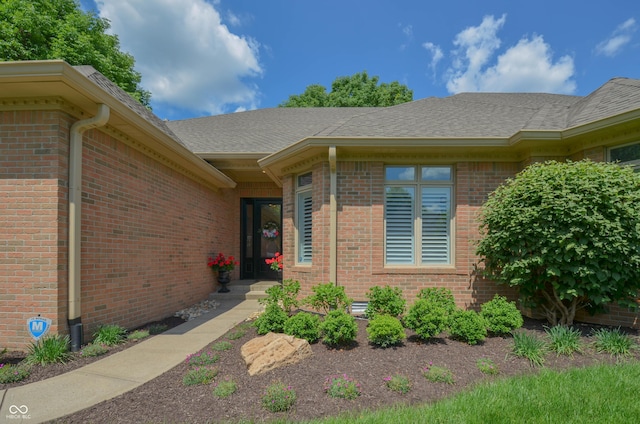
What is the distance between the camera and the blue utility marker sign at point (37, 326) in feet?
12.9

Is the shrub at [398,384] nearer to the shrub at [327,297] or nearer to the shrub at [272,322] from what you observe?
the shrub at [327,297]

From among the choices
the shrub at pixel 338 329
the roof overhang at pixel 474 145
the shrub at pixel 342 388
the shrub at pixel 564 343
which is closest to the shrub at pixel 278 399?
the shrub at pixel 342 388

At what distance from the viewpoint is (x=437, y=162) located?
19.6ft

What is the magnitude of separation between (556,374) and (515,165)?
3.80m

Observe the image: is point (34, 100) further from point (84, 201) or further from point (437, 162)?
point (437, 162)

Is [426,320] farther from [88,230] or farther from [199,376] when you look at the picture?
[88,230]

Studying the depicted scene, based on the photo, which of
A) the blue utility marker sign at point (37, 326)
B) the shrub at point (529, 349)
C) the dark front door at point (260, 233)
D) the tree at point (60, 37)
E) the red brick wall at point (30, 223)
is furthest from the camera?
the tree at point (60, 37)

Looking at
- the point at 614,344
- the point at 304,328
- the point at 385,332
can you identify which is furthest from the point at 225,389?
the point at 614,344

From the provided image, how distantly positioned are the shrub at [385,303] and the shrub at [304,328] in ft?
3.26

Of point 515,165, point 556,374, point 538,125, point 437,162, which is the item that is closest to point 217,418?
point 556,374

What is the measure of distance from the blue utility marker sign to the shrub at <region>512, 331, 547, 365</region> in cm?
588

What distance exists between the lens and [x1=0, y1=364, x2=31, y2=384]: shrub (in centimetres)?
Result: 343

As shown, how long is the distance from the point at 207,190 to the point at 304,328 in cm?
558

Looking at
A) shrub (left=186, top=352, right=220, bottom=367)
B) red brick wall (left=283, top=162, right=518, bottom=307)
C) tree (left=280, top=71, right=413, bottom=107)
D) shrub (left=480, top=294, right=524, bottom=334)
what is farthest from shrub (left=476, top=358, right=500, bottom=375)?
tree (left=280, top=71, right=413, bottom=107)
